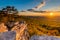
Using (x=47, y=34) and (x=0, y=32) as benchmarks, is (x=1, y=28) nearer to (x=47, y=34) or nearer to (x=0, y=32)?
(x=0, y=32)

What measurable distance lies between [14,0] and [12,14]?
0.28 m

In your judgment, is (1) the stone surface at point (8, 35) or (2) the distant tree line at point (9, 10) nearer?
(1) the stone surface at point (8, 35)

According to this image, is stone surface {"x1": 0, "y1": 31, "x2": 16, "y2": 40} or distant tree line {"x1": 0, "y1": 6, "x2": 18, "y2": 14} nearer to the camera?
stone surface {"x1": 0, "y1": 31, "x2": 16, "y2": 40}

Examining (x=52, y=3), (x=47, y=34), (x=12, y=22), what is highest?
(x=52, y=3)

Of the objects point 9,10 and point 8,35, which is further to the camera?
point 9,10

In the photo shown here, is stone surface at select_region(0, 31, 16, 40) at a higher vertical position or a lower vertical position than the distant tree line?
lower

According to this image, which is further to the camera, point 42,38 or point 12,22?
point 12,22

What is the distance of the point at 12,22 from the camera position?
113 inches

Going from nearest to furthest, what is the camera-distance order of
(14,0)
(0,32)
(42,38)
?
(42,38), (0,32), (14,0)

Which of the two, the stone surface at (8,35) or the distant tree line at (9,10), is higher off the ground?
the distant tree line at (9,10)

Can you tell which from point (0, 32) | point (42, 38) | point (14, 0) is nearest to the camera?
point (42, 38)

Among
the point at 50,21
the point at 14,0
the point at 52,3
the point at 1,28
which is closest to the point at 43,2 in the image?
the point at 52,3

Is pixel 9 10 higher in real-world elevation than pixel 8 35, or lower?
higher

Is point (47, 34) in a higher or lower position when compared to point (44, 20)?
lower
